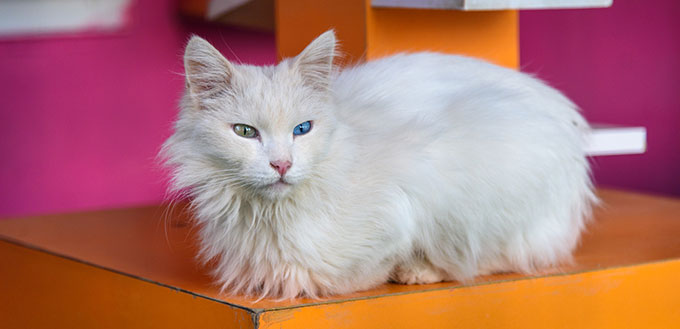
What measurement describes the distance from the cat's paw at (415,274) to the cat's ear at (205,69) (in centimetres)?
47

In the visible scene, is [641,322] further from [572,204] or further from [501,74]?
A: [501,74]

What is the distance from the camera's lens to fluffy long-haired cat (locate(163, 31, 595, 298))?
1.37m

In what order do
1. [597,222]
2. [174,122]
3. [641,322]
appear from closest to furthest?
1. [174,122]
2. [641,322]
3. [597,222]

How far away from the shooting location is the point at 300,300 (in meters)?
1.41

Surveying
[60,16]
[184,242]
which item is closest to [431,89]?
[184,242]

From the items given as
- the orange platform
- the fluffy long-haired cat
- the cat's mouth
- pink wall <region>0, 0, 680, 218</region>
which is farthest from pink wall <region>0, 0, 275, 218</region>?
the cat's mouth

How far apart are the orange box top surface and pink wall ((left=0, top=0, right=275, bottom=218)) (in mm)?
940

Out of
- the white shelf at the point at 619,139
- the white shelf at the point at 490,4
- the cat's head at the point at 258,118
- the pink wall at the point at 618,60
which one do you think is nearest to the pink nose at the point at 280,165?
the cat's head at the point at 258,118

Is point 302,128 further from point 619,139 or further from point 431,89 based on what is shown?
point 619,139

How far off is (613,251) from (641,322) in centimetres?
19

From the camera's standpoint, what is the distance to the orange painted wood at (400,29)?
1.89 m

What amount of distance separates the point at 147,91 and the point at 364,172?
2172 mm

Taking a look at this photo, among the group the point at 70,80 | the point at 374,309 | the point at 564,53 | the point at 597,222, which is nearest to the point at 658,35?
the point at 564,53

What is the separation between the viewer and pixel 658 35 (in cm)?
364
